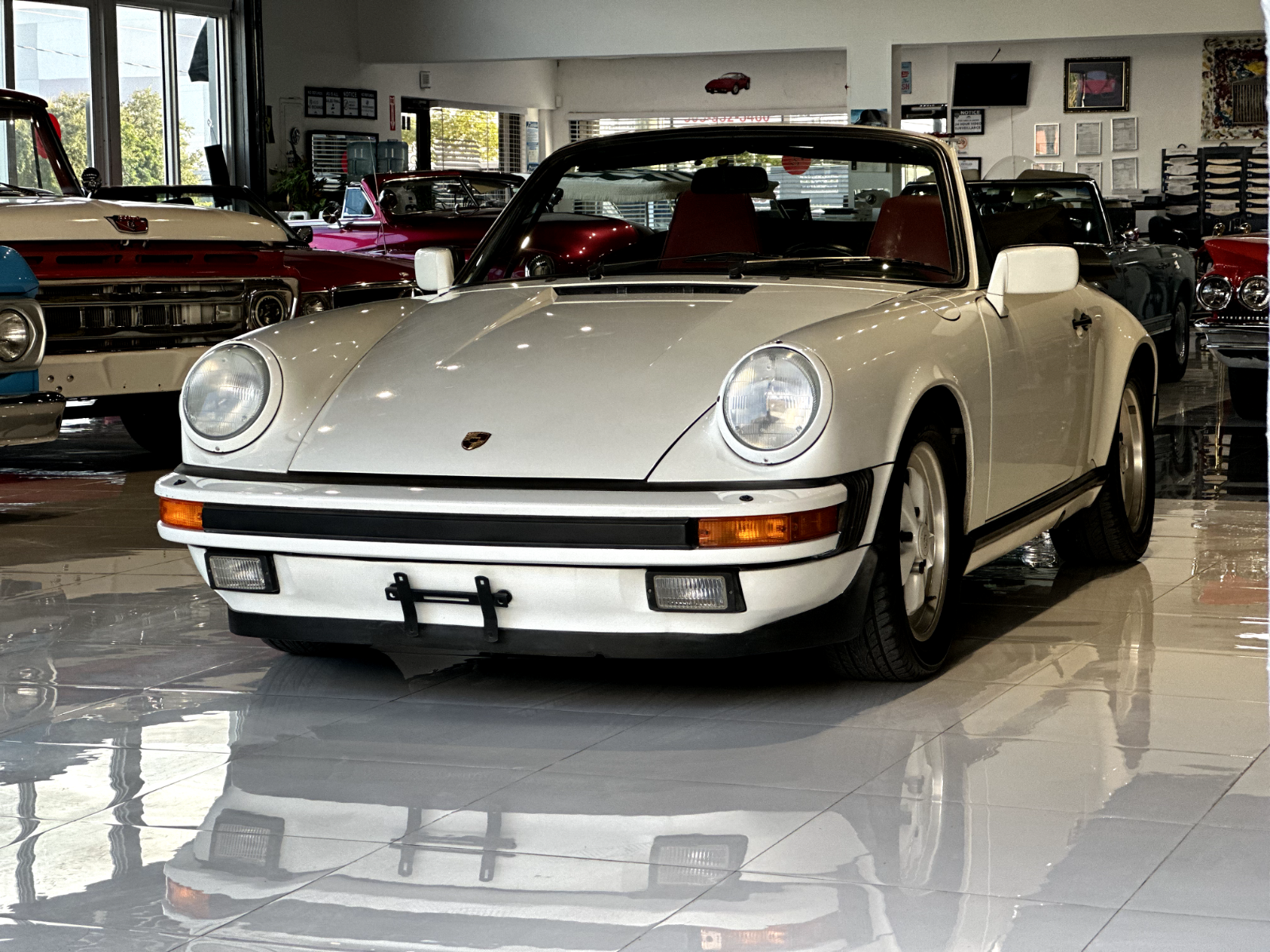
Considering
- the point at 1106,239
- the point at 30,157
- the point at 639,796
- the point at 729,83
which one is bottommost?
the point at 639,796

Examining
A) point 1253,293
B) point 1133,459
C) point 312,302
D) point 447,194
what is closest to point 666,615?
point 1133,459

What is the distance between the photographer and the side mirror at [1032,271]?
170 inches

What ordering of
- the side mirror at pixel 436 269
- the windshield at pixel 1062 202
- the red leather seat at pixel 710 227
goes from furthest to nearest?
the windshield at pixel 1062 202
the side mirror at pixel 436 269
the red leather seat at pixel 710 227

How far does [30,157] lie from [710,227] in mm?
4788

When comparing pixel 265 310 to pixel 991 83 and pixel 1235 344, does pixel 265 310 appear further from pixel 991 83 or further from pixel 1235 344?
pixel 991 83

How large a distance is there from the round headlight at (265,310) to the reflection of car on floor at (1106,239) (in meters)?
3.67

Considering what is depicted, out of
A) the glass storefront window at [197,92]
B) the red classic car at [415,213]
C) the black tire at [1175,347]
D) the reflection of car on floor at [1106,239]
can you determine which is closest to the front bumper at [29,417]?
the reflection of car on floor at [1106,239]

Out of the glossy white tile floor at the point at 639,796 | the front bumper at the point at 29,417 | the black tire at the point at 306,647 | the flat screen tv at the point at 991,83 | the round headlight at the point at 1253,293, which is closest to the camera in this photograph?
the glossy white tile floor at the point at 639,796

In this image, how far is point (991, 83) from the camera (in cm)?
2414

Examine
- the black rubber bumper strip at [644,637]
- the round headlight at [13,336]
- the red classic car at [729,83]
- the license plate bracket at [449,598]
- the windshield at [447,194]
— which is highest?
the red classic car at [729,83]

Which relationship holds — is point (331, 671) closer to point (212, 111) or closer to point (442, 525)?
point (442, 525)

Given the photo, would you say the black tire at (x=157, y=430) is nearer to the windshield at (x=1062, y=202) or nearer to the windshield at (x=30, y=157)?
the windshield at (x=30, y=157)

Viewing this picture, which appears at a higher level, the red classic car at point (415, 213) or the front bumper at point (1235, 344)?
the red classic car at point (415, 213)

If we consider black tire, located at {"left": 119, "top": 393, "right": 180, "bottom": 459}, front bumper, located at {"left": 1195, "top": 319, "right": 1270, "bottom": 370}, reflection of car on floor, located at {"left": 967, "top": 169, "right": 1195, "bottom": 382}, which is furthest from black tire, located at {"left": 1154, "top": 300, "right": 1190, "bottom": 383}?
black tire, located at {"left": 119, "top": 393, "right": 180, "bottom": 459}
